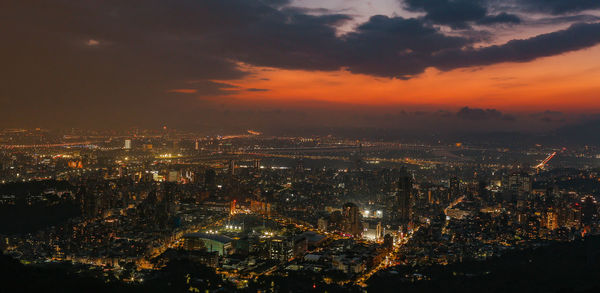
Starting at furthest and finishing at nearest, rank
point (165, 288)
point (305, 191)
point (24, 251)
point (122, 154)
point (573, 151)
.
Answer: point (573, 151) < point (122, 154) < point (305, 191) < point (24, 251) < point (165, 288)

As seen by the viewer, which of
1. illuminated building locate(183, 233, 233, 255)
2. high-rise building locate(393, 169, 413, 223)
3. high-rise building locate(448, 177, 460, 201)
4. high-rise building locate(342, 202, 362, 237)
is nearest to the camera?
illuminated building locate(183, 233, 233, 255)

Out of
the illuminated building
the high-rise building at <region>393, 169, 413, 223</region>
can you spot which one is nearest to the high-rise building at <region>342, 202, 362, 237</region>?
the high-rise building at <region>393, 169, 413, 223</region>

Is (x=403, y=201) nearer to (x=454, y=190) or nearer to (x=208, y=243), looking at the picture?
(x=454, y=190)

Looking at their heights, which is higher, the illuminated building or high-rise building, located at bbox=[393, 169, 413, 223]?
high-rise building, located at bbox=[393, 169, 413, 223]

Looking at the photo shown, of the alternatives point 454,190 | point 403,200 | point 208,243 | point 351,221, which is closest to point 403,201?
point 403,200

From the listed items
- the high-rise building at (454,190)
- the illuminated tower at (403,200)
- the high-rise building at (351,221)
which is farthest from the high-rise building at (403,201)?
the high-rise building at (454,190)

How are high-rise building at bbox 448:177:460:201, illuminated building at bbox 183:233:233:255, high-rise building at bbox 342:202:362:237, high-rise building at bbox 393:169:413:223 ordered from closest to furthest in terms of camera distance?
illuminated building at bbox 183:233:233:255
high-rise building at bbox 342:202:362:237
high-rise building at bbox 393:169:413:223
high-rise building at bbox 448:177:460:201

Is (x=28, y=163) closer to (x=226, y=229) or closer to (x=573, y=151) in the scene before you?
(x=226, y=229)

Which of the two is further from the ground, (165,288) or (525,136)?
(525,136)

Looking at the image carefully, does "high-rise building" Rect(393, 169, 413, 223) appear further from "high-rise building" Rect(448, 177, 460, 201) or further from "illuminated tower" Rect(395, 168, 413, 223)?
"high-rise building" Rect(448, 177, 460, 201)

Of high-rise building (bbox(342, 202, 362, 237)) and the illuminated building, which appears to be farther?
high-rise building (bbox(342, 202, 362, 237))

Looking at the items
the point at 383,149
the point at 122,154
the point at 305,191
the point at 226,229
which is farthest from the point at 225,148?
the point at 226,229
